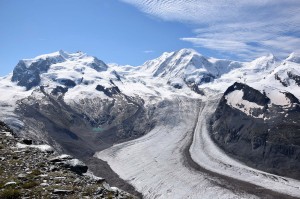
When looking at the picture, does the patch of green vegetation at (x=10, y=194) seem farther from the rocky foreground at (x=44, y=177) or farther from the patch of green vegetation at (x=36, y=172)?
the patch of green vegetation at (x=36, y=172)

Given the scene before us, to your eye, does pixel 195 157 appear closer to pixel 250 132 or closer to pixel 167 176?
pixel 167 176

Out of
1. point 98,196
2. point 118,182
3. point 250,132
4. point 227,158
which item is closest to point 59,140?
point 118,182

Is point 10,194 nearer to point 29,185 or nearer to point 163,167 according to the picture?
point 29,185

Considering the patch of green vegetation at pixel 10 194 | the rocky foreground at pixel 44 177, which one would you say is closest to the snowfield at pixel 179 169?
the rocky foreground at pixel 44 177

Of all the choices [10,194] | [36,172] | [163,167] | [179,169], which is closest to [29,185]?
[10,194]

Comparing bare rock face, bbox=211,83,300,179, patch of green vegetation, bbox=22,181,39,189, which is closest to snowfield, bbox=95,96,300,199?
bare rock face, bbox=211,83,300,179

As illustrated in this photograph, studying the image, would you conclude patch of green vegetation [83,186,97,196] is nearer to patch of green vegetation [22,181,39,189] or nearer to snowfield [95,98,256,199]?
patch of green vegetation [22,181,39,189]
